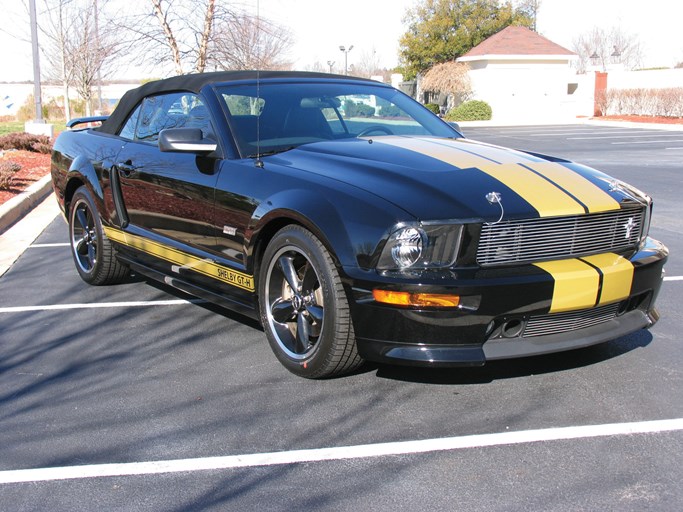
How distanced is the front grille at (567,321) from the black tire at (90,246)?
3.51 m

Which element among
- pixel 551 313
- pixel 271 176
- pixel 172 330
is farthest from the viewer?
pixel 172 330

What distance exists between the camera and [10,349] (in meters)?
4.67

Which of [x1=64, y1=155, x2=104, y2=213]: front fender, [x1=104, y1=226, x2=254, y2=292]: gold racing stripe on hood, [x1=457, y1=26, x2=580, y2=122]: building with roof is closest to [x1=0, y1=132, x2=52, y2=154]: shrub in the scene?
[x1=64, y1=155, x2=104, y2=213]: front fender

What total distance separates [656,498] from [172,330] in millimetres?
3174

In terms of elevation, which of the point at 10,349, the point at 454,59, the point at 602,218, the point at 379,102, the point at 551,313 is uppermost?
the point at 454,59

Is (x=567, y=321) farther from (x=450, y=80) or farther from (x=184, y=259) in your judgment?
(x=450, y=80)

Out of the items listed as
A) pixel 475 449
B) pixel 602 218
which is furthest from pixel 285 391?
pixel 602 218

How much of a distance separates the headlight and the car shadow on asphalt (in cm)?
82

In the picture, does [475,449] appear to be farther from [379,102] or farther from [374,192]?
[379,102]

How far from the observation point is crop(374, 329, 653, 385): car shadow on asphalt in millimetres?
4035

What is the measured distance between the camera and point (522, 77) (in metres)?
41.6

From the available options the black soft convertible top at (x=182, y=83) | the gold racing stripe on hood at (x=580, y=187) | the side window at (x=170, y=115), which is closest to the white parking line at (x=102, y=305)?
the side window at (x=170, y=115)

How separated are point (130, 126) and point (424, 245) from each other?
124 inches

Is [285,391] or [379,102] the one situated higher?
[379,102]
